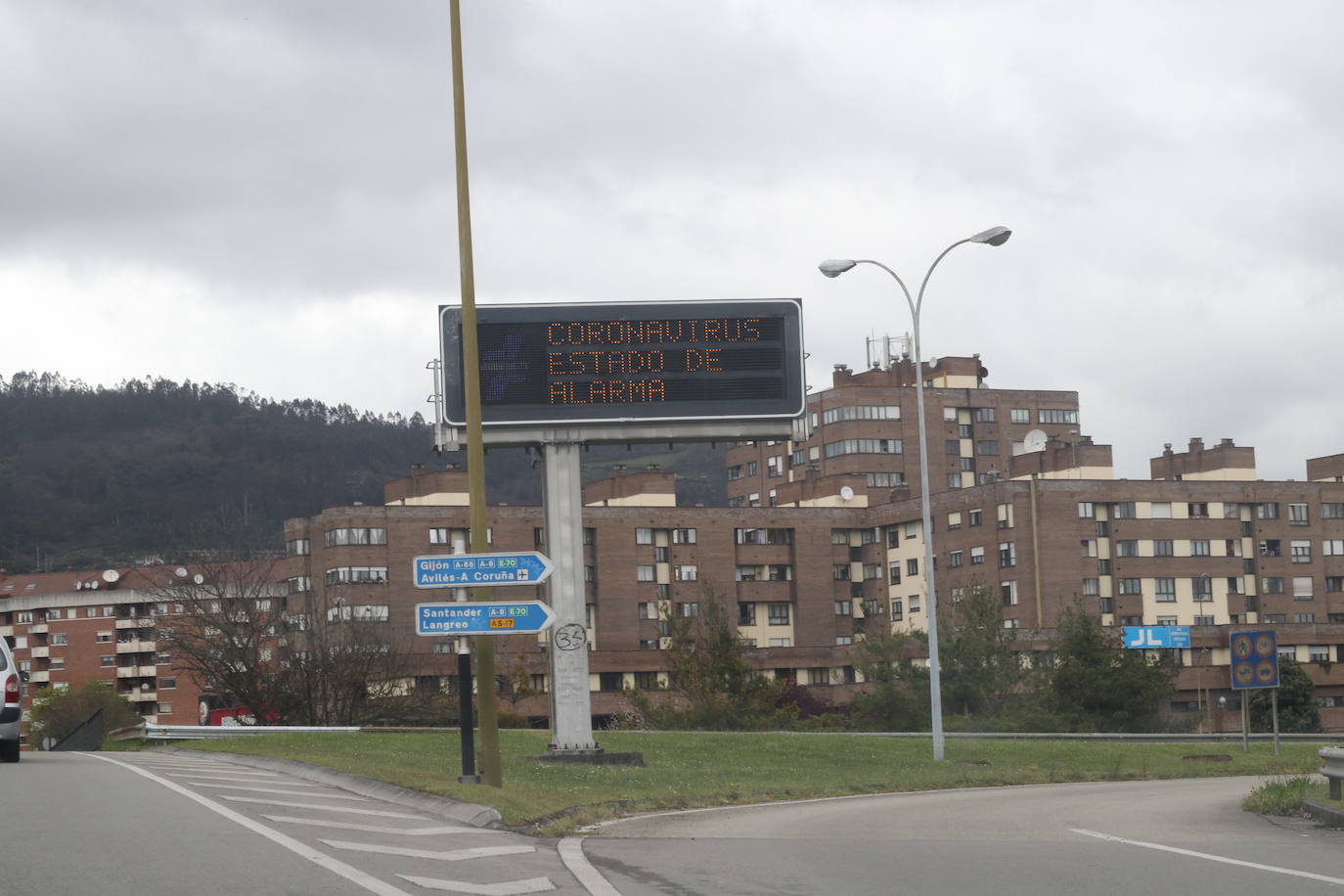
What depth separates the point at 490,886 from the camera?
1110cm

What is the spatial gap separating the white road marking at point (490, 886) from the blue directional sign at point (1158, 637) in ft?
299

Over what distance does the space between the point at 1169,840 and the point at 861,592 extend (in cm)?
9958

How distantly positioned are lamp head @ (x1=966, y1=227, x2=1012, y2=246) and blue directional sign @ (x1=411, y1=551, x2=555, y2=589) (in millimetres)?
17319

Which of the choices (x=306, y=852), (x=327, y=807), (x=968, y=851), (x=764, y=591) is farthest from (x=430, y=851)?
(x=764, y=591)

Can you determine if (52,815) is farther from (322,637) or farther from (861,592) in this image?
(861,592)

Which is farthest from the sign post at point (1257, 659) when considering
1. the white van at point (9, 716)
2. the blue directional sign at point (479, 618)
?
the white van at point (9, 716)

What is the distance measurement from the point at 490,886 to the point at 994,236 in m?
24.5

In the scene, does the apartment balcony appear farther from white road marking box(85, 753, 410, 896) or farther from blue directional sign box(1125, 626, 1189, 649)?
white road marking box(85, 753, 410, 896)

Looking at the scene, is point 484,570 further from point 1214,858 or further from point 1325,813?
point 1325,813

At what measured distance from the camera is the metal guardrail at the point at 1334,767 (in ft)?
56.9

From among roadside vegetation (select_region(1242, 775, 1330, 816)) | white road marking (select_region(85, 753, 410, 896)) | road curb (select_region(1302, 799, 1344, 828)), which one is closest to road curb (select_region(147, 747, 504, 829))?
white road marking (select_region(85, 753, 410, 896))

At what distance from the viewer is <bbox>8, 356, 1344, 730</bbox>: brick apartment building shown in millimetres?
99125

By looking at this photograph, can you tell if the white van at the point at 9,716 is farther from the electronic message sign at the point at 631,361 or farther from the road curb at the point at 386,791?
the electronic message sign at the point at 631,361

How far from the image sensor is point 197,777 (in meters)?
19.7
